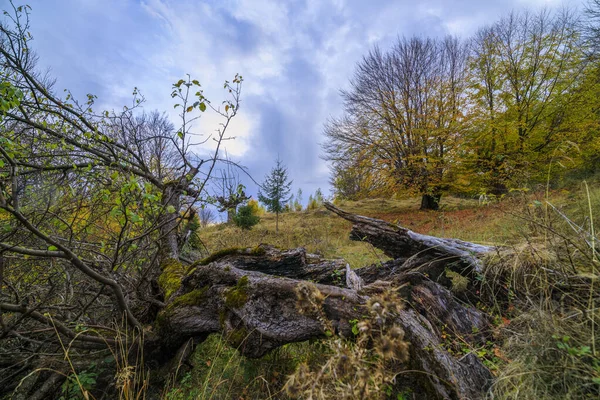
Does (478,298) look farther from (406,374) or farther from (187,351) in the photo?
(187,351)

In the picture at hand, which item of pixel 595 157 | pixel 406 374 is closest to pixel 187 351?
pixel 406 374

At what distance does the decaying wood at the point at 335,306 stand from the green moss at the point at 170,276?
0.82 ft

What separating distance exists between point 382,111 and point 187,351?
16194 millimetres

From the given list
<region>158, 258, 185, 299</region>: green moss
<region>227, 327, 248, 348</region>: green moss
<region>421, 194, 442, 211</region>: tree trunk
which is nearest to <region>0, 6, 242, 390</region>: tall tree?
<region>158, 258, 185, 299</region>: green moss

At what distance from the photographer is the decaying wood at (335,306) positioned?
1708mm

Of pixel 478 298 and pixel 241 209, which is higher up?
pixel 241 209

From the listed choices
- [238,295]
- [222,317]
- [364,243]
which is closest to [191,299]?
[222,317]

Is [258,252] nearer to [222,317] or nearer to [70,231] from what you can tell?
[222,317]

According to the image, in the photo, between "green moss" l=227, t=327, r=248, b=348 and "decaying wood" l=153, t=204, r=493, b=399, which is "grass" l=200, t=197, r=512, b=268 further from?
"green moss" l=227, t=327, r=248, b=348

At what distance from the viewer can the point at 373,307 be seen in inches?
44.2

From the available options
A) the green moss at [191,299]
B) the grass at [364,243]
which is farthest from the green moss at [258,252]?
the grass at [364,243]

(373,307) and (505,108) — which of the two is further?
(505,108)

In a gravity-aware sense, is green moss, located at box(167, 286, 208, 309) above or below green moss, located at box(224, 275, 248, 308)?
below

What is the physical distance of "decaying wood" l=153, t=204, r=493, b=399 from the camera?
1.71 meters
